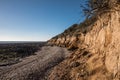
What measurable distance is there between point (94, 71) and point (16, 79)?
375 inches

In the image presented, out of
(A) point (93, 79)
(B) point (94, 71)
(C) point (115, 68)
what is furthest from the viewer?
(B) point (94, 71)

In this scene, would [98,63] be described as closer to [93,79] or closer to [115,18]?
[93,79]

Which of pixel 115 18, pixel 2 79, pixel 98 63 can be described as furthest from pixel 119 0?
pixel 2 79

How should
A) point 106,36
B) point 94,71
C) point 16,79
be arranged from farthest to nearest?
point 16,79 < point 106,36 < point 94,71

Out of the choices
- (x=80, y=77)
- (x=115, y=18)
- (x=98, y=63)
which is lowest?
(x=80, y=77)

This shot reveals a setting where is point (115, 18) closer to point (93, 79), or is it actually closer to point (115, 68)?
point (115, 68)

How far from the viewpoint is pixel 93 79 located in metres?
12.2

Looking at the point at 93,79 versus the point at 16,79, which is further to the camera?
the point at 16,79

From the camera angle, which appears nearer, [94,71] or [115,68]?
[115,68]

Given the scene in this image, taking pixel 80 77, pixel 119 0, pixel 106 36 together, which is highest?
pixel 119 0

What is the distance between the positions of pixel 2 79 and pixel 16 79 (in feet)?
5.68

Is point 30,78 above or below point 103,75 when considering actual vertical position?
below

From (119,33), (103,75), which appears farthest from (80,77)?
(119,33)

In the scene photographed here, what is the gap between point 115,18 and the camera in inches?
463
